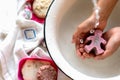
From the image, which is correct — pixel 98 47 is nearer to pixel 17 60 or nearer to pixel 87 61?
pixel 87 61

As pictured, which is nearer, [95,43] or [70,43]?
[95,43]

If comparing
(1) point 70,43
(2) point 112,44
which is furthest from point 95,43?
(1) point 70,43

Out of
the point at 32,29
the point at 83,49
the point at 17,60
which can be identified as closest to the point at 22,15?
the point at 32,29

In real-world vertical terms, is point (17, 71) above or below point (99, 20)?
below

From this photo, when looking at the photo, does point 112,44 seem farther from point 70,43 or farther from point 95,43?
point 70,43
